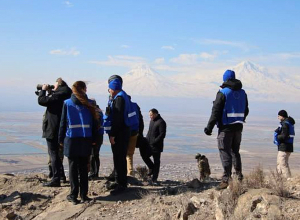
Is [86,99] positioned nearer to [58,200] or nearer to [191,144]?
[58,200]

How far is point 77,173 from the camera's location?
23.2 feet

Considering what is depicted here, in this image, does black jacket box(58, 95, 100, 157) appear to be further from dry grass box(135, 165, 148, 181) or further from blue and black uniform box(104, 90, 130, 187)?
dry grass box(135, 165, 148, 181)

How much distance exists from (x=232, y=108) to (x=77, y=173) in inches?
113

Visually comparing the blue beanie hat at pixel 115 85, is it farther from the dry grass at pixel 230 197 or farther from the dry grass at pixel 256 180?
the dry grass at pixel 256 180

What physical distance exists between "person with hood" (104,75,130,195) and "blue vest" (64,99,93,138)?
1.38 ft

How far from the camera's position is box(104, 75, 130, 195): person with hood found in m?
7.14

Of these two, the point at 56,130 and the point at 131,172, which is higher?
the point at 56,130

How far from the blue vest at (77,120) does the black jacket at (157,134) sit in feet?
9.09

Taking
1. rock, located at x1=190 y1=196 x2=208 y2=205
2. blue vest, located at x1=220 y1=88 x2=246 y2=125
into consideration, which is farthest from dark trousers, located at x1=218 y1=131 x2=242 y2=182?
rock, located at x1=190 y1=196 x2=208 y2=205

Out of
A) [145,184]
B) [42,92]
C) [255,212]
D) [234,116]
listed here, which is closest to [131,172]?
[145,184]

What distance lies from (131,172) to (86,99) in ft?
9.61

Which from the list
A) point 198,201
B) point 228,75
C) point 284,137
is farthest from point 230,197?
point 284,137

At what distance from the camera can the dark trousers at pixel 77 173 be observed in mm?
7000

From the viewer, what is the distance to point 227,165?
6742mm
